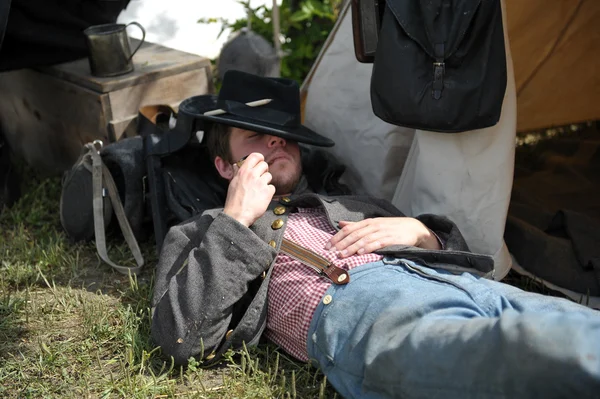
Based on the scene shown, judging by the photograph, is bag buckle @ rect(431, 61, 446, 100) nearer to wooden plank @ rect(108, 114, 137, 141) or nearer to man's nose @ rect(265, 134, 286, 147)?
man's nose @ rect(265, 134, 286, 147)

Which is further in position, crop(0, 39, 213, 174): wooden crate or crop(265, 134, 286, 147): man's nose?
crop(0, 39, 213, 174): wooden crate

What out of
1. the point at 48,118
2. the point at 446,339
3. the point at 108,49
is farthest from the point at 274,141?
the point at 48,118

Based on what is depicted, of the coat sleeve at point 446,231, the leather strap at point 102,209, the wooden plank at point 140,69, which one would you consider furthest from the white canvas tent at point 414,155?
the leather strap at point 102,209

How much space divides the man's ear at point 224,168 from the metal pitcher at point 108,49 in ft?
2.85

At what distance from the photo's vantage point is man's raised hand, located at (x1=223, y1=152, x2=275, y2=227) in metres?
2.42

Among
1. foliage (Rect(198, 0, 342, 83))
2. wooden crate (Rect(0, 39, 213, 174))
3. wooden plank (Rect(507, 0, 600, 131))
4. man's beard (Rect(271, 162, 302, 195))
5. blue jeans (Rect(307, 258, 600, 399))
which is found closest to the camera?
blue jeans (Rect(307, 258, 600, 399))

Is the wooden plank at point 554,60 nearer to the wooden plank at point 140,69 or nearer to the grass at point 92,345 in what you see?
the wooden plank at point 140,69

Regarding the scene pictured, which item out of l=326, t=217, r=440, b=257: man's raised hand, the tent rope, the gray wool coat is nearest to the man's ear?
the gray wool coat

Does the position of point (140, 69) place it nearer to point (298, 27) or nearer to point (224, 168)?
point (224, 168)

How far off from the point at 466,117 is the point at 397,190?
0.64 meters

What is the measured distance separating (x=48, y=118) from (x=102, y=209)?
3.07 feet

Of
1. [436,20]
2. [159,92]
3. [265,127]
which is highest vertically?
[436,20]

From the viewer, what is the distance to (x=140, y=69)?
3.50 meters

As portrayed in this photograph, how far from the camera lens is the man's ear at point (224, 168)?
110 inches
